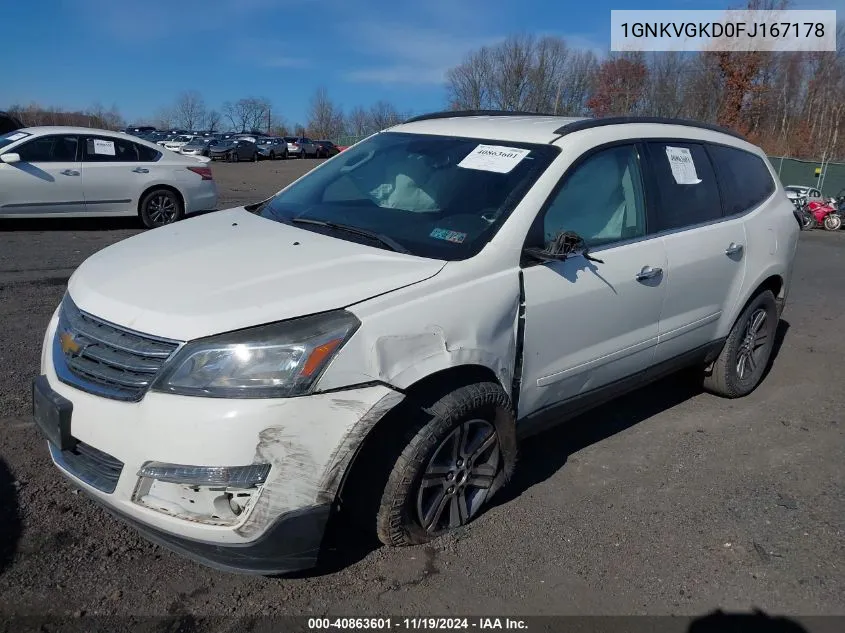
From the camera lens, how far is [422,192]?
350cm

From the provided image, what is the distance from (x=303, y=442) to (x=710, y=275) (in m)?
2.85

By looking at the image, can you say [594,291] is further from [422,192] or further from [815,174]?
[815,174]

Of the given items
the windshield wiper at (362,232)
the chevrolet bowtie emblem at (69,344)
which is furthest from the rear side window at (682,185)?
the chevrolet bowtie emblem at (69,344)

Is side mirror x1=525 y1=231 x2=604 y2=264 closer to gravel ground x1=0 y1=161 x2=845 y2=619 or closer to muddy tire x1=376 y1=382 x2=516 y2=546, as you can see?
muddy tire x1=376 y1=382 x2=516 y2=546

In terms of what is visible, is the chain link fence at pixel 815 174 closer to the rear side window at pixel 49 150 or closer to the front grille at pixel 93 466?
the rear side window at pixel 49 150

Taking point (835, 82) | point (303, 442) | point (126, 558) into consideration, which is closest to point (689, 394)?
point (303, 442)

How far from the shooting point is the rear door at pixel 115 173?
33.1 feet

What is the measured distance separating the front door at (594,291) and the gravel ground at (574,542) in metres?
0.57

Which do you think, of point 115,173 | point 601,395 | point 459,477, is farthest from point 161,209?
point 459,477

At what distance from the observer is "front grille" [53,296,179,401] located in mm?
2393

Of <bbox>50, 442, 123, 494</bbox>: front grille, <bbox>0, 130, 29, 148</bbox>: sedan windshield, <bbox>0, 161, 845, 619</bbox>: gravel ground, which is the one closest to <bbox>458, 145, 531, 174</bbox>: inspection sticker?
<bbox>0, 161, 845, 619</bbox>: gravel ground

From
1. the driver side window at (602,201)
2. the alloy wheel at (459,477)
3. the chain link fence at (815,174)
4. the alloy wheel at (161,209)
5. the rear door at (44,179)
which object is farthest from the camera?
the chain link fence at (815,174)

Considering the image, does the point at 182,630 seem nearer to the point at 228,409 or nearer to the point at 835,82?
the point at 228,409

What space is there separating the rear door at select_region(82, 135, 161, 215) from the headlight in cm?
890
